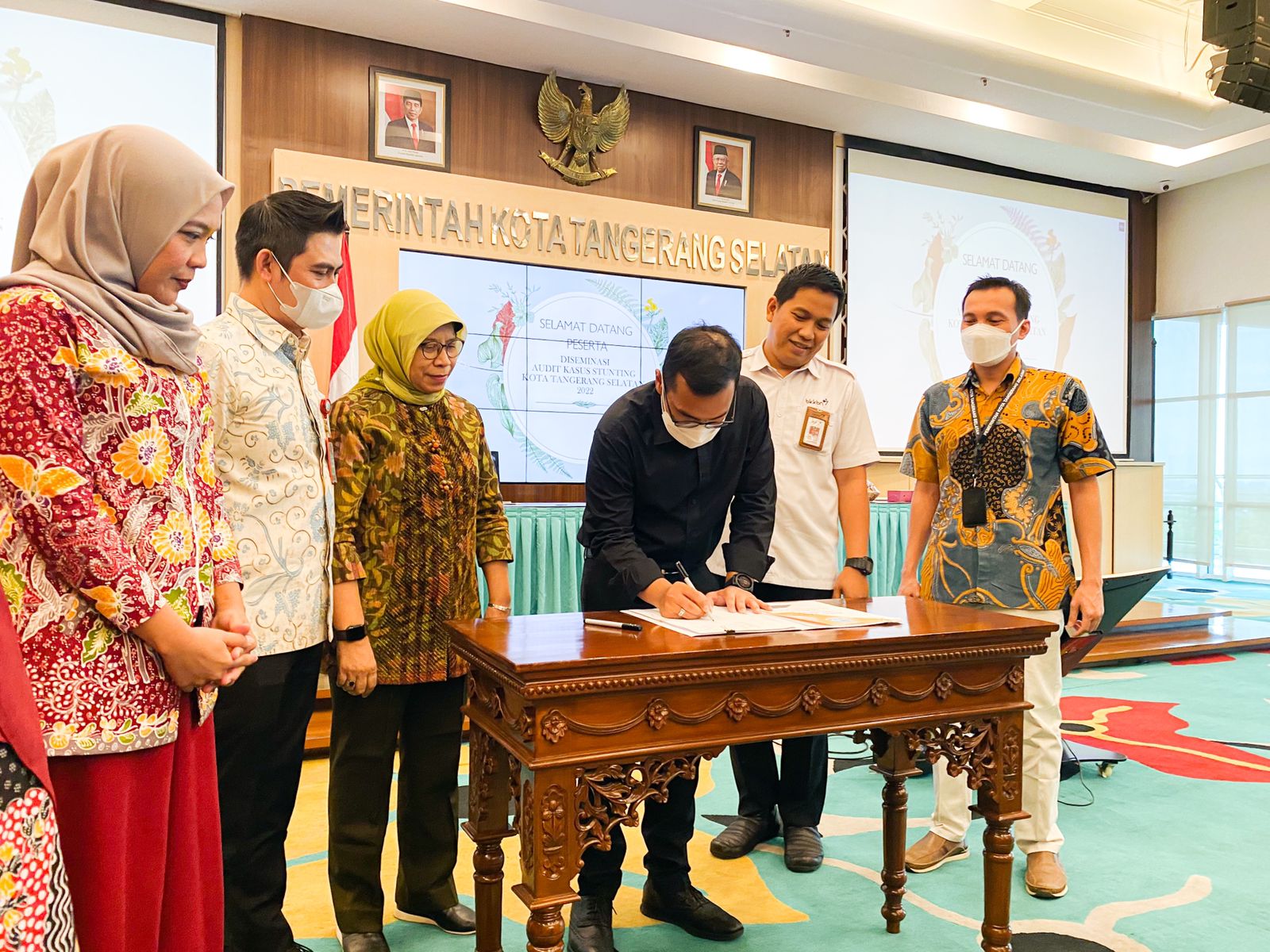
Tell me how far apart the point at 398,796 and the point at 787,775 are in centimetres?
114

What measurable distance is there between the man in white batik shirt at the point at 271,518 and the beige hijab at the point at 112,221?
485 millimetres

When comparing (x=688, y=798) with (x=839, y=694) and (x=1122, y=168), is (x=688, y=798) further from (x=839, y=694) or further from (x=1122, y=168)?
(x=1122, y=168)

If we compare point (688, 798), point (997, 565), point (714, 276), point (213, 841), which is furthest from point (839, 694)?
point (714, 276)

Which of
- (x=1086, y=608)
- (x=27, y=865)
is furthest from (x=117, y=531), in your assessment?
(x=1086, y=608)

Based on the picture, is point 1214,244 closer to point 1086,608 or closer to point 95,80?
point 1086,608

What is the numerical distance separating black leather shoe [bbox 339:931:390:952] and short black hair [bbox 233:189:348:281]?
4.67ft

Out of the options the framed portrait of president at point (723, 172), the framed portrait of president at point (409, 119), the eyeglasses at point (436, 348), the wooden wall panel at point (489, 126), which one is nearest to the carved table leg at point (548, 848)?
the eyeglasses at point (436, 348)

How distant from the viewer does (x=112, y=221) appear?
1.24 meters

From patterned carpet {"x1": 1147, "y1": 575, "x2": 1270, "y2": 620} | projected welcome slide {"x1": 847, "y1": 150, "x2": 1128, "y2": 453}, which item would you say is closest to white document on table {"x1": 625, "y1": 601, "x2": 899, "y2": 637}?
projected welcome slide {"x1": 847, "y1": 150, "x2": 1128, "y2": 453}

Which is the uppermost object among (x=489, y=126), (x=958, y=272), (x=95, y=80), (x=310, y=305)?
(x=489, y=126)

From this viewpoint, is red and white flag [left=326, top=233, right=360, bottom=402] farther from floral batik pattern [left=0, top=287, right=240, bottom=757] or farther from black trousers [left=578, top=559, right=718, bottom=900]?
floral batik pattern [left=0, top=287, right=240, bottom=757]

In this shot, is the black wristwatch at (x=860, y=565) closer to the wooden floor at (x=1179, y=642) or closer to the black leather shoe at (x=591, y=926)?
the black leather shoe at (x=591, y=926)

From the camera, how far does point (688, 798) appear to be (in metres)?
2.22

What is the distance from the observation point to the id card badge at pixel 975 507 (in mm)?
2533
